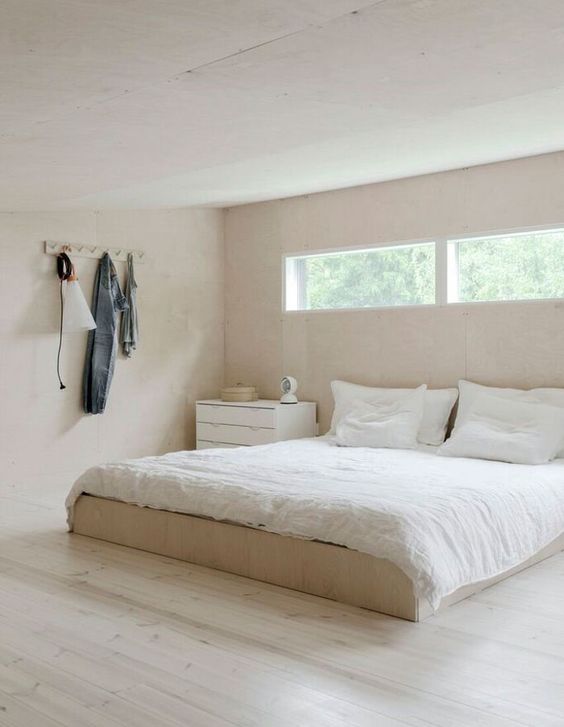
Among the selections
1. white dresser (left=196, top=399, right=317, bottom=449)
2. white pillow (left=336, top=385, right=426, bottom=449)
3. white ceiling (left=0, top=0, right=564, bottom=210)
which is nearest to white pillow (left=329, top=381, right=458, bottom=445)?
white pillow (left=336, top=385, right=426, bottom=449)

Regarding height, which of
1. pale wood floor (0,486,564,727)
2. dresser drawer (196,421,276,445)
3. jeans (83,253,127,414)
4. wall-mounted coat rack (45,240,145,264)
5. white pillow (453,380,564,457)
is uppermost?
wall-mounted coat rack (45,240,145,264)

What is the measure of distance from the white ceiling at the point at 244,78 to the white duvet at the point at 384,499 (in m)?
1.65

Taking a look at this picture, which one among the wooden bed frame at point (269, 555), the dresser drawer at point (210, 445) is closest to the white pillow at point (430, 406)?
the dresser drawer at point (210, 445)

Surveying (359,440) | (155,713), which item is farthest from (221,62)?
(359,440)

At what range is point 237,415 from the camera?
21.5ft

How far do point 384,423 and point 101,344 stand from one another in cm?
230

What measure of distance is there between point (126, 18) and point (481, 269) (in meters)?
4.13

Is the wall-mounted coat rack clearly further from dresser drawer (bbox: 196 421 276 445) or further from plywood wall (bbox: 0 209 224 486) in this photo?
dresser drawer (bbox: 196 421 276 445)

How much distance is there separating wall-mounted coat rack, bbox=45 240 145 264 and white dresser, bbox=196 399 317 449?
4.34ft

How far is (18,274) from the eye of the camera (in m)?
5.92

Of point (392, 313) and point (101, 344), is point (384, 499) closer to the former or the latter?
point (392, 313)

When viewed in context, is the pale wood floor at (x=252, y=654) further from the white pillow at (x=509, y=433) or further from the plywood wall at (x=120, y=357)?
the plywood wall at (x=120, y=357)

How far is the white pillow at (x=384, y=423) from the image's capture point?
549cm

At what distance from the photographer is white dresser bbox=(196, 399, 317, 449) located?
20.8 feet
